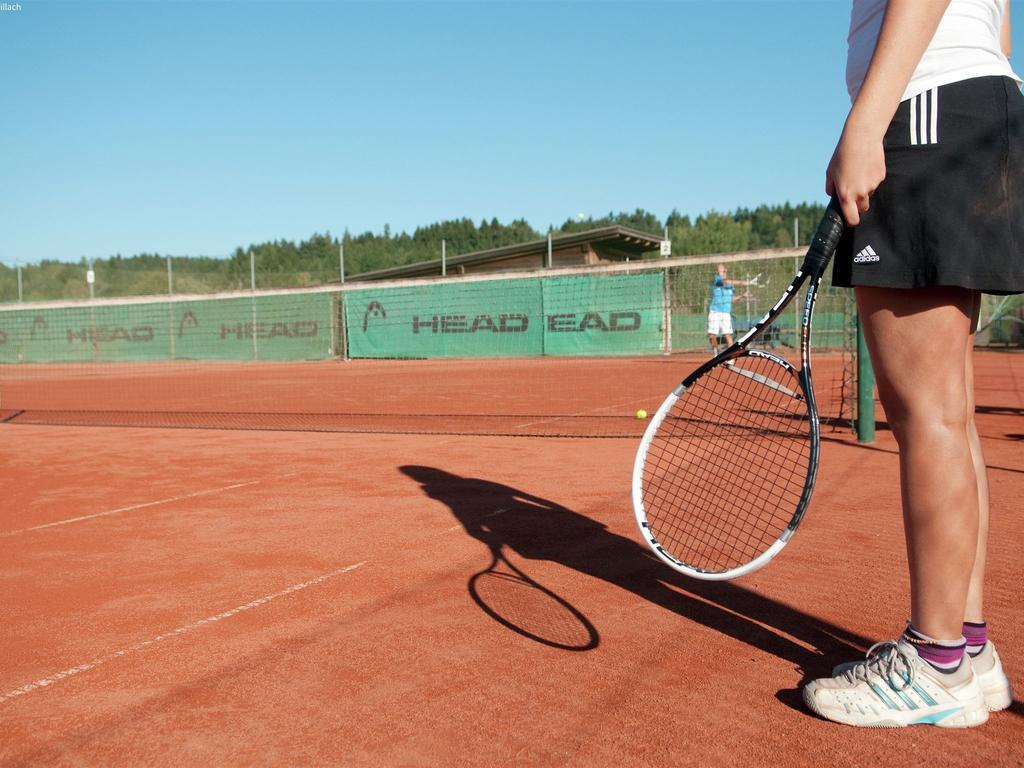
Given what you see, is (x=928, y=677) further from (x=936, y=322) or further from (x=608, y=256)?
(x=608, y=256)

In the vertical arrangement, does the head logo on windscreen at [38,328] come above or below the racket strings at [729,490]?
above

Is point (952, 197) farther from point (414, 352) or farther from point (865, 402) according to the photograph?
point (414, 352)

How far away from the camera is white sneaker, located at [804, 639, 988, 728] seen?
2023 millimetres

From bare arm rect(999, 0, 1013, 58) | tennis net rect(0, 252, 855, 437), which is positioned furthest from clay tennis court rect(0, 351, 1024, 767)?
tennis net rect(0, 252, 855, 437)

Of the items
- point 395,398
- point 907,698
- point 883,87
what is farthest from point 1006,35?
point 395,398

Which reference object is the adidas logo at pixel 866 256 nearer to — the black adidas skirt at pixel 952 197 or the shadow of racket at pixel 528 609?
the black adidas skirt at pixel 952 197

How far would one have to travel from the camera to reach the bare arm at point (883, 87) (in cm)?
192

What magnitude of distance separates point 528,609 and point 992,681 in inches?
52.2

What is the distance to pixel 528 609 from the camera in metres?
2.91

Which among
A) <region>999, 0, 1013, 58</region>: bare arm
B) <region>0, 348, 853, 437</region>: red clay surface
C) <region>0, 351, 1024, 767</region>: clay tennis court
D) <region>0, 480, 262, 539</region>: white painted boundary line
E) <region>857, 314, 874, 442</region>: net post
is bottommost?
<region>0, 351, 1024, 767</region>: clay tennis court

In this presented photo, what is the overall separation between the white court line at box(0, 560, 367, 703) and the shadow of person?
0.74 meters

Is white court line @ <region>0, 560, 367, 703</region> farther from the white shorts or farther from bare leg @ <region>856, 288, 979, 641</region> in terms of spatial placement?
the white shorts

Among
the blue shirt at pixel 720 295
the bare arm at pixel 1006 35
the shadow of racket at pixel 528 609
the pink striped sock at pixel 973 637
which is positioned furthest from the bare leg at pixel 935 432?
the blue shirt at pixel 720 295

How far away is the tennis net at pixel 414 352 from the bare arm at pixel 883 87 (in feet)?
15.0
